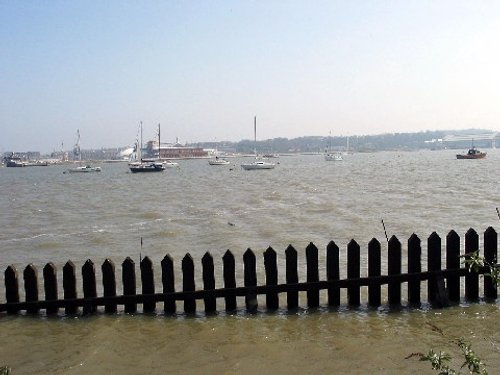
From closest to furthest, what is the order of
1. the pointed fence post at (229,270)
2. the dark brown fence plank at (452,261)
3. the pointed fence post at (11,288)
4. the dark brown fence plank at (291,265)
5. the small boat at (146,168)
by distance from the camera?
1. the dark brown fence plank at (291,265)
2. the pointed fence post at (229,270)
3. the dark brown fence plank at (452,261)
4. the pointed fence post at (11,288)
5. the small boat at (146,168)

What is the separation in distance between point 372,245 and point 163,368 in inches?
152

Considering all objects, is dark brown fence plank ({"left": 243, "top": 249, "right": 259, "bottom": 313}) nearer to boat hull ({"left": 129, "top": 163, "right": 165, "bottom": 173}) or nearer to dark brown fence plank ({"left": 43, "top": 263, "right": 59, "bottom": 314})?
dark brown fence plank ({"left": 43, "top": 263, "right": 59, "bottom": 314})

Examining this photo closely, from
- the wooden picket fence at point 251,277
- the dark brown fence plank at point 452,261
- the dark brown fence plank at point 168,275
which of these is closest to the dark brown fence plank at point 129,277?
the wooden picket fence at point 251,277

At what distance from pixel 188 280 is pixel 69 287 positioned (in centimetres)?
205

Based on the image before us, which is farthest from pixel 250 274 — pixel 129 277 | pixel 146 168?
pixel 146 168

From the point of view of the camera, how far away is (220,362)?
8070 millimetres

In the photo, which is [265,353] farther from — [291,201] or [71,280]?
[291,201]

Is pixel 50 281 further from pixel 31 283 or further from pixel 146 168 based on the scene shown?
pixel 146 168

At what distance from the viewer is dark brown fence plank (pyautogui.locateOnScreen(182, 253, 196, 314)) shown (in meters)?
9.37

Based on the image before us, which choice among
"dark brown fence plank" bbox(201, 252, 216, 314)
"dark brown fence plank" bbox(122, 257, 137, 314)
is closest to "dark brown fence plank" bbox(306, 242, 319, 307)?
"dark brown fence plank" bbox(201, 252, 216, 314)

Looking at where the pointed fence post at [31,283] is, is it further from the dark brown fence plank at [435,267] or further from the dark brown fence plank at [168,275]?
the dark brown fence plank at [435,267]

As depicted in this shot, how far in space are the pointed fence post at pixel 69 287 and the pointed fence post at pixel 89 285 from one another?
18 centimetres

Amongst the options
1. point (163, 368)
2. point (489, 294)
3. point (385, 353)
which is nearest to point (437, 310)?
point (489, 294)

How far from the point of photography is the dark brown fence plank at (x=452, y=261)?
31.3 feet
